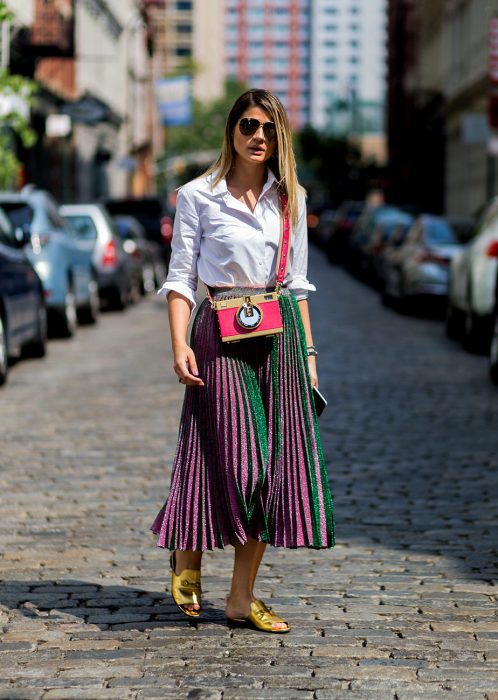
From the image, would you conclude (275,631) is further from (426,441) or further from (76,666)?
(426,441)

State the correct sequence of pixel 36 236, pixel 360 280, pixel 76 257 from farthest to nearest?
pixel 360 280
pixel 76 257
pixel 36 236

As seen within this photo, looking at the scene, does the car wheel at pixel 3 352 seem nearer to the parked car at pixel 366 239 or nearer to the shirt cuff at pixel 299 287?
the shirt cuff at pixel 299 287

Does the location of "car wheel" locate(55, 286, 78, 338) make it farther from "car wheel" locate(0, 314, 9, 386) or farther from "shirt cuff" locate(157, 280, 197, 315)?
"shirt cuff" locate(157, 280, 197, 315)

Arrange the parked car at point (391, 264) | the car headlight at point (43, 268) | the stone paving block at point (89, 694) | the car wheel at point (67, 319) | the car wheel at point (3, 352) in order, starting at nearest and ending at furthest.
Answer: the stone paving block at point (89, 694) < the car wheel at point (3, 352) < the car headlight at point (43, 268) < the car wheel at point (67, 319) < the parked car at point (391, 264)

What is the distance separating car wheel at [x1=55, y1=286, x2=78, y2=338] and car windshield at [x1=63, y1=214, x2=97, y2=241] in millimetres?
4220

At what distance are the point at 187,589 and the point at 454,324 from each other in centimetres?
1443

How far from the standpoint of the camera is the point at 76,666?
491 cm

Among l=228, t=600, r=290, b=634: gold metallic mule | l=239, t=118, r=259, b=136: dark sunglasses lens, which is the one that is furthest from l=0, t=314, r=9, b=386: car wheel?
l=239, t=118, r=259, b=136: dark sunglasses lens

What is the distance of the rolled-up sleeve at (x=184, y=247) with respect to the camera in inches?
208

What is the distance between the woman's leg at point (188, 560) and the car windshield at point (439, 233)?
18.2 meters

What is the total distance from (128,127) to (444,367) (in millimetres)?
59293

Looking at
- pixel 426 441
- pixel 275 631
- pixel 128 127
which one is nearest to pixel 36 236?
pixel 426 441

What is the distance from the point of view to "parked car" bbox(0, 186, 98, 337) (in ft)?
58.1

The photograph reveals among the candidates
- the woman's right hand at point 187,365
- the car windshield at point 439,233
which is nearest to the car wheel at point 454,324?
the car windshield at point 439,233
